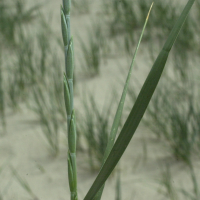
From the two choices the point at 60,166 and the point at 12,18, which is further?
the point at 12,18

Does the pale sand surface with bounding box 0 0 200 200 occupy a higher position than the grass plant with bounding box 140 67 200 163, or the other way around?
the grass plant with bounding box 140 67 200 163

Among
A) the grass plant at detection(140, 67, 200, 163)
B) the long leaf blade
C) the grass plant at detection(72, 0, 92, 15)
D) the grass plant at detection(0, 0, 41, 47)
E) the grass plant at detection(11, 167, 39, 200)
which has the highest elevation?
the grass plant at detection(72, 0, 92, 15)

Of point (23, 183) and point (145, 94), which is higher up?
point (145, 94)

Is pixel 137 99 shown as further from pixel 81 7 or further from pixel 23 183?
pixel 81 7

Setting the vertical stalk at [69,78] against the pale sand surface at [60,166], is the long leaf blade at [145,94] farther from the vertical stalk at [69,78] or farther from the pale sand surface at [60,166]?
the pale sand surface at [60,166]

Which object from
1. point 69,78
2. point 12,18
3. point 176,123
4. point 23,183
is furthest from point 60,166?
point 12,18

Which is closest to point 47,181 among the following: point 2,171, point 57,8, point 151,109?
point 2,171

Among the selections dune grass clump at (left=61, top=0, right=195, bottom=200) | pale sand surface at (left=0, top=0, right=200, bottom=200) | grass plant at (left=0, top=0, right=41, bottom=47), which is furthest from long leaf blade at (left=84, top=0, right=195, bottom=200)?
grass plant at (left=0, top=0, right=41, bottom=47)

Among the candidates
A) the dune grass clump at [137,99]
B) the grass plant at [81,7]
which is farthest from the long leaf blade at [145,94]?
the grass plant at [81,7]

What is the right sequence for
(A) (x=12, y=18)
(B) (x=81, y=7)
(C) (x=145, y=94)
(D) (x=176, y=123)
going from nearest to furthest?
(C) (x=145, y=94)
(D) (x=176, y=123)
(A) (x=12, y=18)
(B) (x=81, y=7)

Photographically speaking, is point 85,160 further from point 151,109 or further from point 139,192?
point 151,109

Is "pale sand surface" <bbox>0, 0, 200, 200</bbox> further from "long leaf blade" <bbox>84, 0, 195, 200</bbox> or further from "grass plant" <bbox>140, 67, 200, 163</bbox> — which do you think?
"long leaf blade" <bbox>84, 0, 195, 200</bbox>
